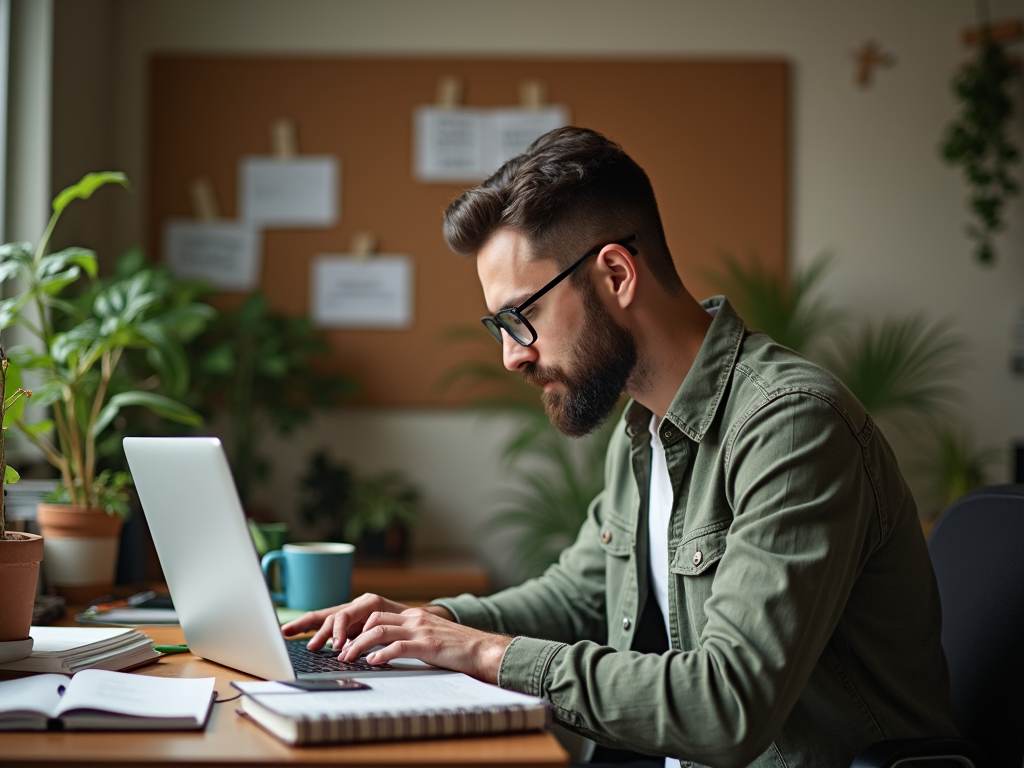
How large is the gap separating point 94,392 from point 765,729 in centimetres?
185

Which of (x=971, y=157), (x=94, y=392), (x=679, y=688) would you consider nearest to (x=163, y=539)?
(x=679, y=688)

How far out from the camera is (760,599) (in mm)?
1039

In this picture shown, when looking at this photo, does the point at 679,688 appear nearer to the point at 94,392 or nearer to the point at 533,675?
the point at 533,675

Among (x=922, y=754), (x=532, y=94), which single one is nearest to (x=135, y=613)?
(x=922, y=754)

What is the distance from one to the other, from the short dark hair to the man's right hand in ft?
1.64

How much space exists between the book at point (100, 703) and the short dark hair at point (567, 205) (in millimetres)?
700

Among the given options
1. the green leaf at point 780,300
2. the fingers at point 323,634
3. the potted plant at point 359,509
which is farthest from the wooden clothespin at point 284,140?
the fingers at point 323,634

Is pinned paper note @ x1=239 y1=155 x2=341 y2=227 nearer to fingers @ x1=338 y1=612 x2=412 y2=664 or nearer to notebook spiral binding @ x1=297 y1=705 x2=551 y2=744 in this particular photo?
fingers @ x1=338 y1=612 x2=412 y2=664

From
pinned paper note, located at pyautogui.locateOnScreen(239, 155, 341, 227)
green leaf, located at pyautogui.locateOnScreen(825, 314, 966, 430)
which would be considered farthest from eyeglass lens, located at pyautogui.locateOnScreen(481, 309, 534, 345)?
pinned paper note, located at pyautogui.locateOnScreen(239, 155, 341, 227)

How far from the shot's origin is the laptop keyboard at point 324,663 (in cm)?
113

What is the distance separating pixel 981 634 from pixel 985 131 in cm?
223

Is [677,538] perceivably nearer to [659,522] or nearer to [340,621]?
[659,522]

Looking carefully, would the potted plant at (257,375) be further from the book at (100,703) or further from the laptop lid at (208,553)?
the book at (100,703)

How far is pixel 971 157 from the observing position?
3.11 meters
